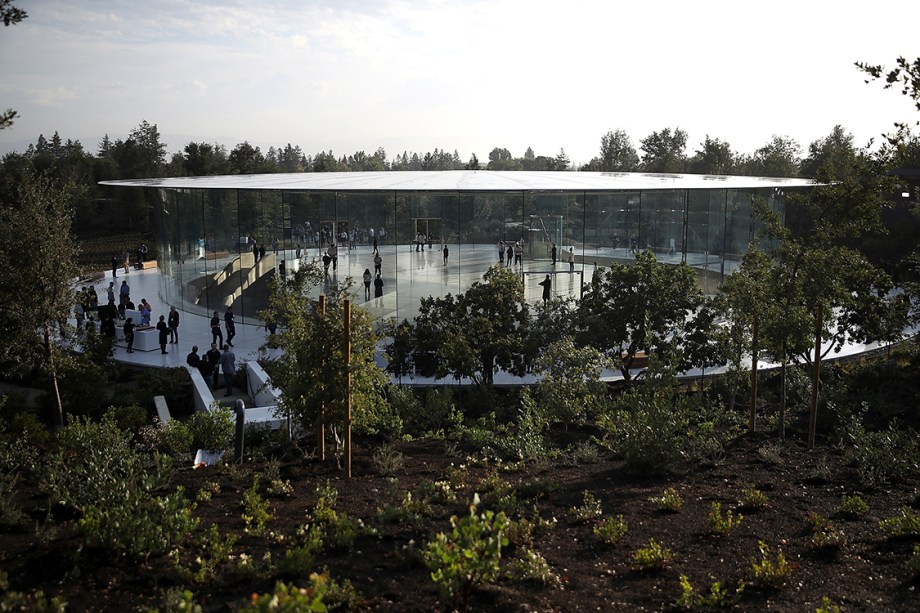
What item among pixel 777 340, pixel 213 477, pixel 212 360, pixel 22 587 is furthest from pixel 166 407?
pixel 777 340

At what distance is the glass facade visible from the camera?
24.1 metres

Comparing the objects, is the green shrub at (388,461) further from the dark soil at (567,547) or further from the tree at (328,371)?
the tree at (328,371)

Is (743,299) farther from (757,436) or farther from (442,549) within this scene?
(442,549)

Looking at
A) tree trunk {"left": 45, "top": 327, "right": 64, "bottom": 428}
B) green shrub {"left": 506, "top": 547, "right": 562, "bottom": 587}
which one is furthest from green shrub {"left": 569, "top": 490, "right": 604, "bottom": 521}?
tree trunk {"left": 45, "top": 327, "right": 64, "bottom": 428}

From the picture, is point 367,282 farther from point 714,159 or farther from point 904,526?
point 714,159

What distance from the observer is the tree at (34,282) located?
1478 cm

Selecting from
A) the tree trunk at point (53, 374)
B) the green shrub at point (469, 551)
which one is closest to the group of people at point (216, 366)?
the tree trunk at point (53, 374)

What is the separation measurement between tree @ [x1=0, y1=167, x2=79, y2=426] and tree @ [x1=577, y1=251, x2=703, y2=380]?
34.6 ft

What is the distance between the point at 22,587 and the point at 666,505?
6137 millimetres

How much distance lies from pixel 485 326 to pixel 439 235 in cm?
875

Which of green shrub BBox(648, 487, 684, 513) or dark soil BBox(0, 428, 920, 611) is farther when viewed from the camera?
green shrub BBox(648, 487, 684, 513)

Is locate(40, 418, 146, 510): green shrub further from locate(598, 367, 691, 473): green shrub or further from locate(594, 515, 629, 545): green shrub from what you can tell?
locate(598, 367, 691, 473): green shrub

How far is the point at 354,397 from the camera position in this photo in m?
10.2

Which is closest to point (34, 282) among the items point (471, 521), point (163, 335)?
point (163, 335)
